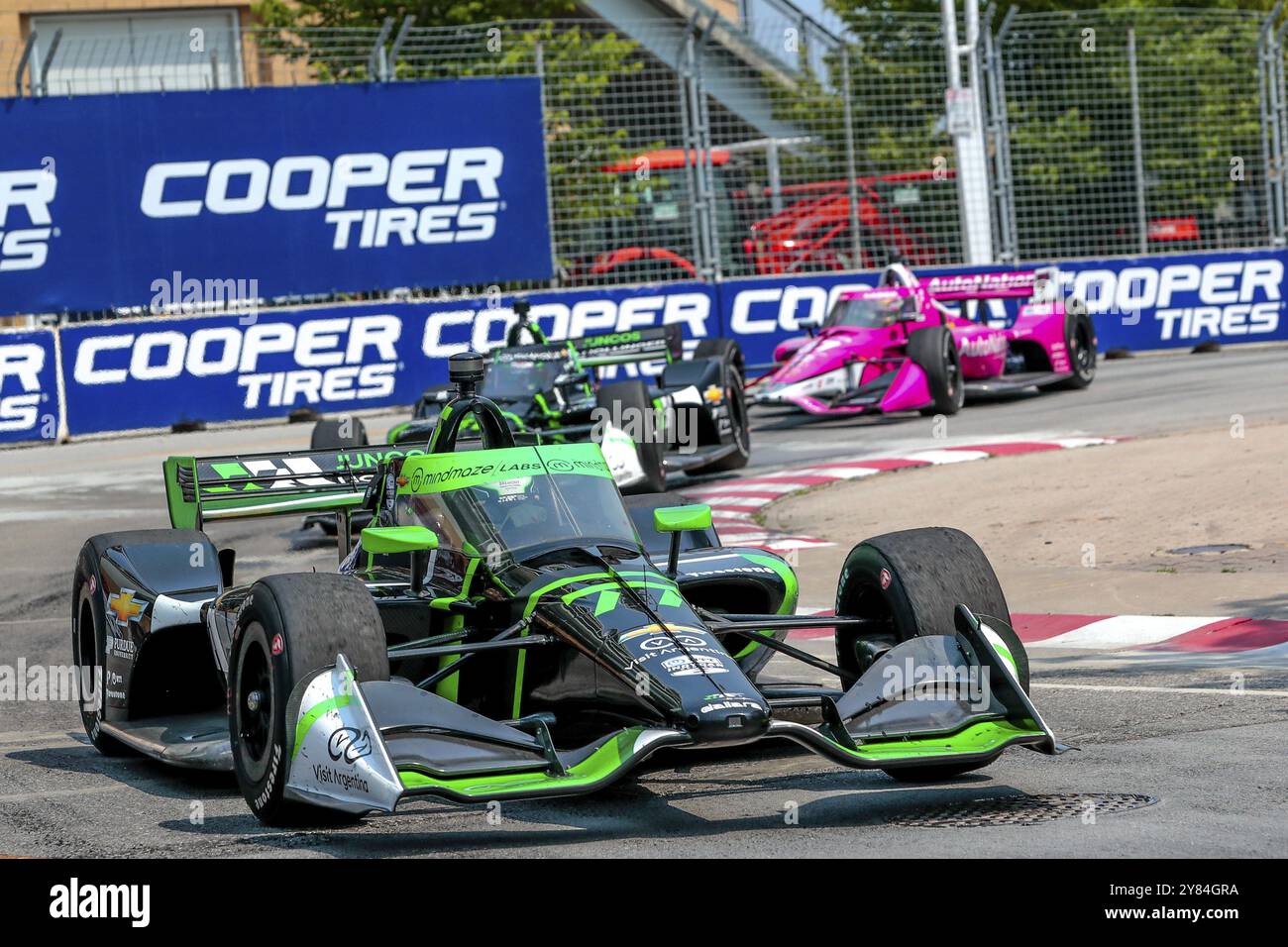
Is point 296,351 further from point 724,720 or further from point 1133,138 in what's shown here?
point 724,720

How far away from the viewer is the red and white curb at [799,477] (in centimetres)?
1398

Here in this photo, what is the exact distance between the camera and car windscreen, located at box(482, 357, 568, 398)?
1595 centimetres

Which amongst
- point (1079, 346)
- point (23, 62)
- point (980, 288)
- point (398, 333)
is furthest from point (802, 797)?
point (23, 62)

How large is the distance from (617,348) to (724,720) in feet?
34.3

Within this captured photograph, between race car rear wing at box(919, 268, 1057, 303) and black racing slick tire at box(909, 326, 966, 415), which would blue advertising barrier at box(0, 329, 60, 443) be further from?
race car rear wing at box(919, 268, 1057, 303)

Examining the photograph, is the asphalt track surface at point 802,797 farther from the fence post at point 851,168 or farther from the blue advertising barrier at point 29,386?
the fence post at point 851,168

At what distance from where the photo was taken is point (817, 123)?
24.0 metres

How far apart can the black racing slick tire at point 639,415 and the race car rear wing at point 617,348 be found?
3.35ft

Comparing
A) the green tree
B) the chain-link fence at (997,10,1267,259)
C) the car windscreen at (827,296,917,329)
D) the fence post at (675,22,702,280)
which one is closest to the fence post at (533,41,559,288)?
the green tree

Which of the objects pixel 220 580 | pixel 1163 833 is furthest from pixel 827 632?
pixel 1163 833

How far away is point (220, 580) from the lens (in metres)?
8.15

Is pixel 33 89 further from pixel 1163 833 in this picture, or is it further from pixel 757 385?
pixel 1163 833

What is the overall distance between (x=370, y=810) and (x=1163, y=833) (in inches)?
92.2

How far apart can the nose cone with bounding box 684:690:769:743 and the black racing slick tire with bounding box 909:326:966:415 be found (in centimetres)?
1368
